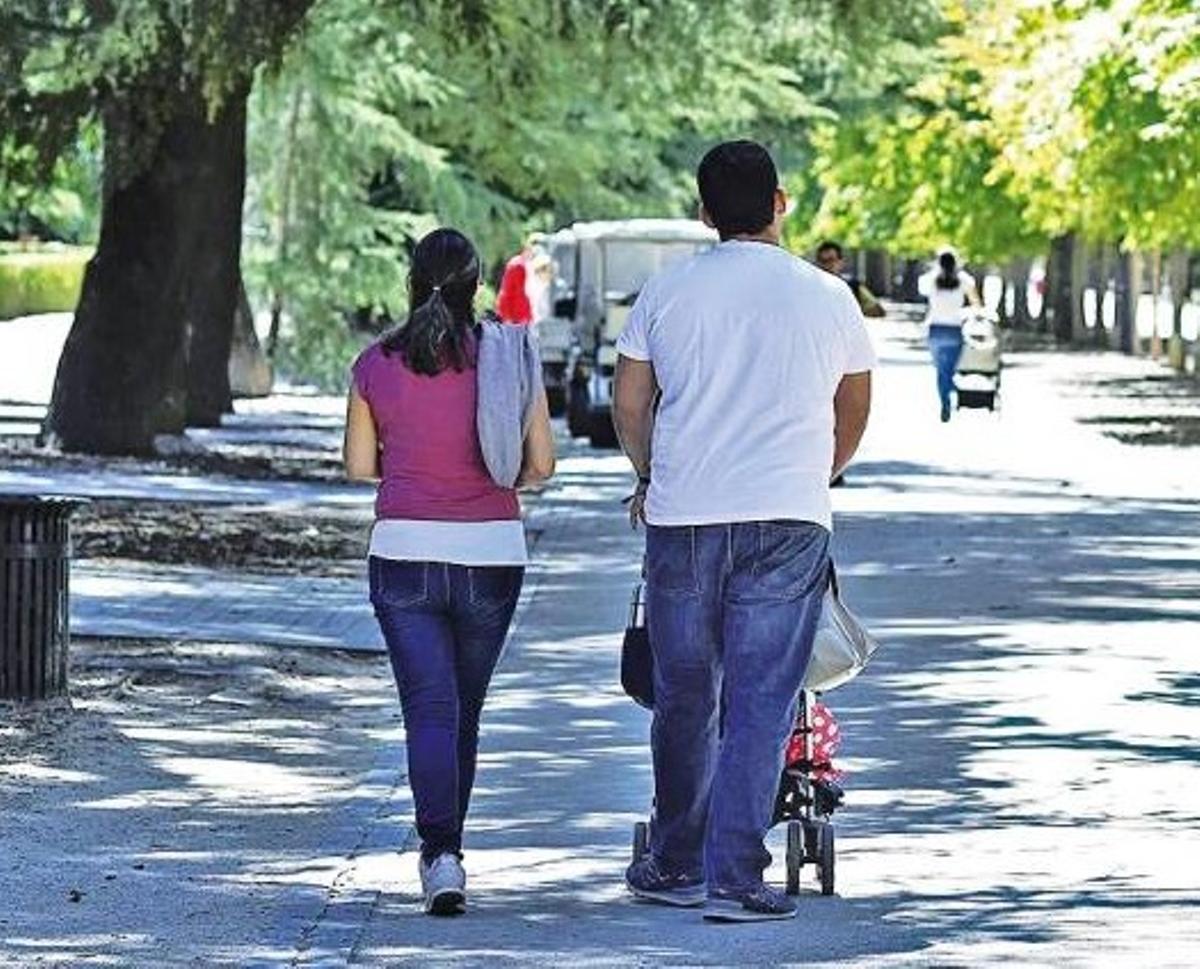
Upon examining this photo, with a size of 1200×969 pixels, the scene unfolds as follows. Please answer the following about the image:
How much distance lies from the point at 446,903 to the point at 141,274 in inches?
797

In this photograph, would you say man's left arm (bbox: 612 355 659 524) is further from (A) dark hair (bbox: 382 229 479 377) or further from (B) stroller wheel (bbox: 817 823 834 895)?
(B) stroller wheel (bbox: 817 823 834 895)

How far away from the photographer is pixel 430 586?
10.3m

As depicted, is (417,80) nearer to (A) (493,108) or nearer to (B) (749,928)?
(A) (493,108)

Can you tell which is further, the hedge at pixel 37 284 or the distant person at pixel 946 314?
the hedge at pixel 37 284

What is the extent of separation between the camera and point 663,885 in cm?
1026

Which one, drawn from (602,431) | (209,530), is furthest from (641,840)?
(602,431)

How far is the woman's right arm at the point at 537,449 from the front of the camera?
1037cm

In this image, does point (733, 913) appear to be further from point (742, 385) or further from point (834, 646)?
point (742, 385)

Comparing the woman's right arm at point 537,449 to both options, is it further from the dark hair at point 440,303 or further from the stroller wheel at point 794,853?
the stroller wheel at point 794,853

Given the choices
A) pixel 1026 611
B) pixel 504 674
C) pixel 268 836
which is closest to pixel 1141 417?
pixel 1026 611

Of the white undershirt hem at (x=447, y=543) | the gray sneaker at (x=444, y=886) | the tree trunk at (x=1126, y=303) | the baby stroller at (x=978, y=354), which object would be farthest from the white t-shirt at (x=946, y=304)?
the gray sneaker at (x=444, y=886)

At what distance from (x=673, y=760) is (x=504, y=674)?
7.03 m

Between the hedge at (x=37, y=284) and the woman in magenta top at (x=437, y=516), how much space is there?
68524 millimetres

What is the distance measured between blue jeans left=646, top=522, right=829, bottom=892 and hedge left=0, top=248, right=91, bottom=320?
6907 cm
